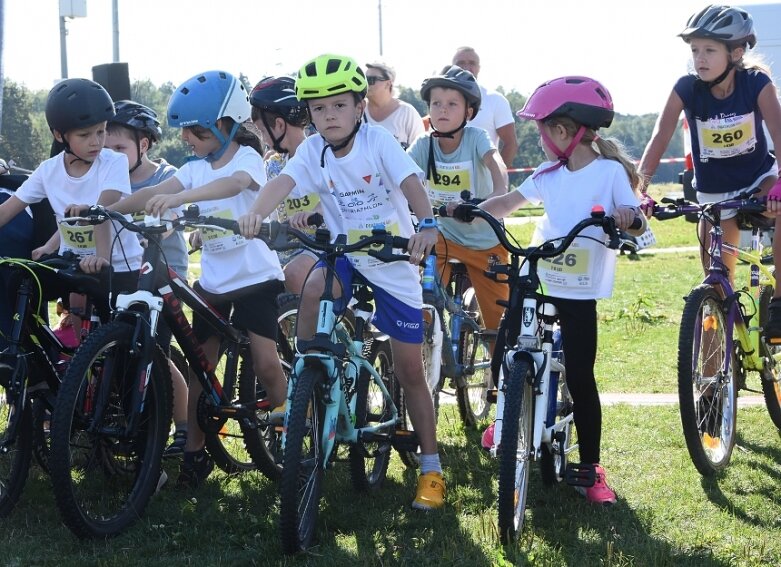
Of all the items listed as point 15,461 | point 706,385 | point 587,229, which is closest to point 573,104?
point 587,229

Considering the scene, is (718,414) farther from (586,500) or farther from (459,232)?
(459,232)

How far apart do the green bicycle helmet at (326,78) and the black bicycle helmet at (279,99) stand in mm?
1139

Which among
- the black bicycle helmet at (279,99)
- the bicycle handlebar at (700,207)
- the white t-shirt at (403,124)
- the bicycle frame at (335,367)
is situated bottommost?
the bicycle frame at (335,367)

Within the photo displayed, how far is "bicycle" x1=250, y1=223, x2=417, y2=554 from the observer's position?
4.37 meters

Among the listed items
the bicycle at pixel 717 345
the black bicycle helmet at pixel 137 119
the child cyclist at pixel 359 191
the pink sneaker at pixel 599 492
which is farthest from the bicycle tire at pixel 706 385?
the black bicycle helmet at pixel 137 119

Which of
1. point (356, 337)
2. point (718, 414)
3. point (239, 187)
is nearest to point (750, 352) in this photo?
point (718, 414)

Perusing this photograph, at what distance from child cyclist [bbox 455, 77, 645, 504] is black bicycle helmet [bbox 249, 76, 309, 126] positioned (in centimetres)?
147

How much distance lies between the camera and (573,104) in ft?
16.4

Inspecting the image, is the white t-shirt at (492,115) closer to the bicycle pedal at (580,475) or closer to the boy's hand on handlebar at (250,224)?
the bicycle pedal at (580,475)

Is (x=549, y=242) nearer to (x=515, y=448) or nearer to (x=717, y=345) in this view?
(x=515, y=448)

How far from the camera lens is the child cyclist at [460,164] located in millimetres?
6551

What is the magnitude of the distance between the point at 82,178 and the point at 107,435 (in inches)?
58.4

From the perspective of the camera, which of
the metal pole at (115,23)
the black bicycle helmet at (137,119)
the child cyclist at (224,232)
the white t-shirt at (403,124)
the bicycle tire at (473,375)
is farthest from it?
the metal pole at (115,23)

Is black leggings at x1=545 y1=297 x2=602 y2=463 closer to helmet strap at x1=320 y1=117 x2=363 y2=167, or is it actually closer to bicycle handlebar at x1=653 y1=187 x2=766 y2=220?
Answer: bicycle handlebar at x1=653 y1=187 x2=766 y2=220
